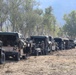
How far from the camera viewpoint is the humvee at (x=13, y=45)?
2305cm

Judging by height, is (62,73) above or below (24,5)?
below

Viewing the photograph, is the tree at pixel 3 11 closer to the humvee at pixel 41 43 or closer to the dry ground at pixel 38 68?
the humvee at pixel 41 43

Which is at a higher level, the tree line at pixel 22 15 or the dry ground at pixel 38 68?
the tree line at pixel 22 15

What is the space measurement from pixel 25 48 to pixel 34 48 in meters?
5.03

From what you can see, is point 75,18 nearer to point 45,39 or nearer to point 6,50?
point 45,39

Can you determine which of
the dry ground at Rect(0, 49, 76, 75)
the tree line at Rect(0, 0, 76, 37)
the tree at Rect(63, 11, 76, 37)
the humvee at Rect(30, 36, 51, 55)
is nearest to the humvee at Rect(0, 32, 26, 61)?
the dry ground at Rect(0, 49, 76, 75)

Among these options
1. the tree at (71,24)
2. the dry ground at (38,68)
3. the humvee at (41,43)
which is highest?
the tree at (71,24)

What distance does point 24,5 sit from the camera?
59406 mm

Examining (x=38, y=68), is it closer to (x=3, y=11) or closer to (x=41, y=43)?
(x=41, y=43)

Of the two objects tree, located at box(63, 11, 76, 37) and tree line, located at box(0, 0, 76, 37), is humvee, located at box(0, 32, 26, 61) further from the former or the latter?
tree, located at box(63, 11, 76, 37)

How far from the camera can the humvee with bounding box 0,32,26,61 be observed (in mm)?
23047

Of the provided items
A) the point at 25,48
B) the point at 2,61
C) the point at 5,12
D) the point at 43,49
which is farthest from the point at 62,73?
the point at 5,12

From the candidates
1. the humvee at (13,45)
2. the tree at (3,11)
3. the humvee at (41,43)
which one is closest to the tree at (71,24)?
the tree at (3,11)

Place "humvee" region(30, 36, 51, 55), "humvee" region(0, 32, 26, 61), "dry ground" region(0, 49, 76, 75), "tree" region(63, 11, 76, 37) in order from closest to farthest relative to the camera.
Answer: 1. "dry ground" region(0, 49, 76, 75)
2. "humvee" region(0, 32, 26, 61)
3. "humvee" region(30, 36, 51, 55)
4. "tree" region(63, 11, 76, 37)
